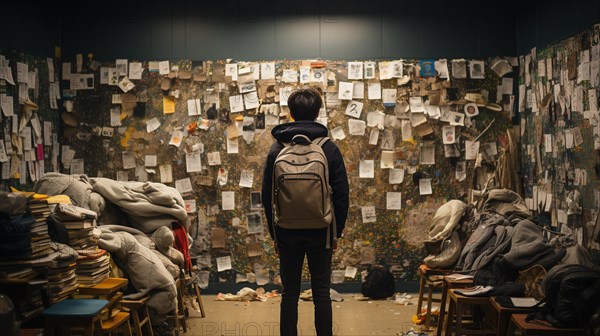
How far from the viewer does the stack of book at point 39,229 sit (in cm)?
356

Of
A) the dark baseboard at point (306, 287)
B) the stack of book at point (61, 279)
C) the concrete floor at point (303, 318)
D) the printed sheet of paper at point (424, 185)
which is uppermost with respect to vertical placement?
the printed sheet of paper at point (424, 185)

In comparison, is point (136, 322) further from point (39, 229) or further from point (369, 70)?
point (369, 70)

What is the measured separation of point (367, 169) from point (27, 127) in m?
2.98

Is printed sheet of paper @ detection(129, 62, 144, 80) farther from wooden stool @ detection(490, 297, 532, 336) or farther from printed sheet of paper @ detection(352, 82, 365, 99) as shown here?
wooden stool @ detection(490, 297, 532, 336)

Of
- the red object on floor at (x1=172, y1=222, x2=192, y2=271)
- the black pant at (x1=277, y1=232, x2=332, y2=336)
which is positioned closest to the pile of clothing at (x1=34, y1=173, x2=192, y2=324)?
the red object on floor at (x1=172, y1=222, x2=192, y2=271)

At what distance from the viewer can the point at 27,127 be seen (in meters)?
5.70

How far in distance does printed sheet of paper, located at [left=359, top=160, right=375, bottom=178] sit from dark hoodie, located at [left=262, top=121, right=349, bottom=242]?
2.58 meters

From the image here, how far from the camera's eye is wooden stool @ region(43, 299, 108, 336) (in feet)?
11.2

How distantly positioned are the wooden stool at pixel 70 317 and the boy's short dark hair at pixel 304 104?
146 cm

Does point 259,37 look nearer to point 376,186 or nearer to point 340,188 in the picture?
point 376,186

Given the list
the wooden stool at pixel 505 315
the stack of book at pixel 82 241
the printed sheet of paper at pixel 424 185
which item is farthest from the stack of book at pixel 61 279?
the printed sheet of paper at pixel 424 185

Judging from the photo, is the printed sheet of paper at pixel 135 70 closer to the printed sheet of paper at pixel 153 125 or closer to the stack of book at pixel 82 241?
the printed sheet of paper at pixel 153 125

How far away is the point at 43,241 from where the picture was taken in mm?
3645

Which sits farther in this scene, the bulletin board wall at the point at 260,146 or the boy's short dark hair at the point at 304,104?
the bulletin board wall at the point at 260,146
